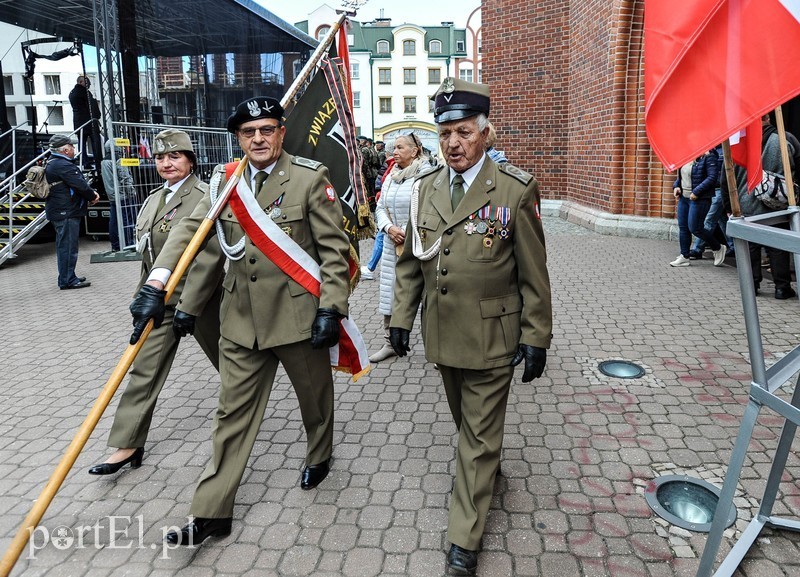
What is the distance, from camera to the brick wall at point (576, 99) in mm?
10789

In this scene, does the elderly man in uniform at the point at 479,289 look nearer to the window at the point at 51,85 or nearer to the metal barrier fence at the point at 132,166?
the metal barrier fence at the point at 132,166

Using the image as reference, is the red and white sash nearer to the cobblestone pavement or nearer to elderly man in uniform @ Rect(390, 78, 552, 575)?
elderly man in uniform @ Rect(390, 78, 552, 575)

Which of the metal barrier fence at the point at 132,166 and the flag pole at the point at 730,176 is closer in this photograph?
the flag pole at the point at 730,176

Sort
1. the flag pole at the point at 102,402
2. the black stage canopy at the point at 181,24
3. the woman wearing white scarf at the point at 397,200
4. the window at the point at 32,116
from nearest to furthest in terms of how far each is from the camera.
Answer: the flag pole at the point at 102,402 < the woman wearing white scarf at the point at 397,200 < the black stage canopy at the point at 181,24 < the window at the point at 32,116

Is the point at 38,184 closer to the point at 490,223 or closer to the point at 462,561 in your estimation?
the point at 490,223

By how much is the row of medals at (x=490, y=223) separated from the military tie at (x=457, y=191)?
0.15 meters

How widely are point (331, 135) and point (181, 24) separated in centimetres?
894

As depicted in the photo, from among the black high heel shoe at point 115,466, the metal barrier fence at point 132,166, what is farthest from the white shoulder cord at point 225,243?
the metal barrier fence at point 132,166

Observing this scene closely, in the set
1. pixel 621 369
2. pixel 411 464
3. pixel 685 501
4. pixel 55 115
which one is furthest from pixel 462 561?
pixel 55 115

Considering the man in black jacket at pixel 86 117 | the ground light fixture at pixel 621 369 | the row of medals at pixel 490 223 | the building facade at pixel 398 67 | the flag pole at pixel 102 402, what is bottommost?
the ground light fixture at pixel 621 369

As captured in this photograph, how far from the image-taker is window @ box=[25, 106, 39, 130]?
45.2 feet

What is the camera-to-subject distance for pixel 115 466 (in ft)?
11.8

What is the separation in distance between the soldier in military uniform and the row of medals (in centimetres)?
145

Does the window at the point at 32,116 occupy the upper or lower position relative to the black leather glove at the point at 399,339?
upper
